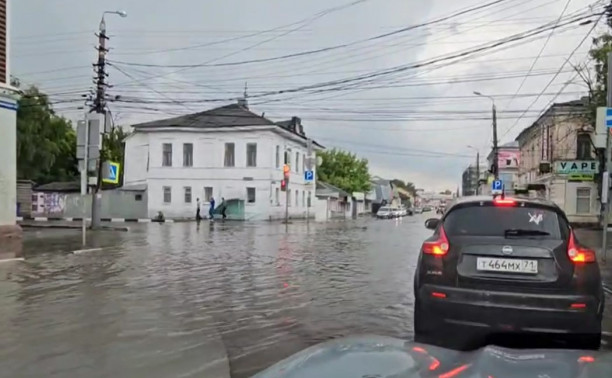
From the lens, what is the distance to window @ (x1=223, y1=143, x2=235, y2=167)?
48250 millimetres

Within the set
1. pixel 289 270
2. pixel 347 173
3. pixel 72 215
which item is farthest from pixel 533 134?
pixel 289 270

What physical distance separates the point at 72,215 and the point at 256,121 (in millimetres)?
15578

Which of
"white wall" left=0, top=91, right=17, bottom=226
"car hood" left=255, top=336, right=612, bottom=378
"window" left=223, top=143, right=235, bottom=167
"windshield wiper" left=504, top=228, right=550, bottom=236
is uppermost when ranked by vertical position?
"window" left=223, top=143, right=235, bottom=167

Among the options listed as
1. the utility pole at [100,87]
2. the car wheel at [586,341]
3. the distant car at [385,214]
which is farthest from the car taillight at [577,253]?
the distant car at [385,214]

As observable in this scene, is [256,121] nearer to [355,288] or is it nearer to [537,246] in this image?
[355,288]

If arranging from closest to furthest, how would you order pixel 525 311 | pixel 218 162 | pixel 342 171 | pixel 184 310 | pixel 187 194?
1. pixel 525 311
2. pixel 184 310
3. pixel 218 162
4. pixel 187 194
5. pixel 342 171

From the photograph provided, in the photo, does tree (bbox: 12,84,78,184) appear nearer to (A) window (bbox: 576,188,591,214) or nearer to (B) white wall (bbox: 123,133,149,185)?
(B) white wall (bbox: 123,133,149,185)

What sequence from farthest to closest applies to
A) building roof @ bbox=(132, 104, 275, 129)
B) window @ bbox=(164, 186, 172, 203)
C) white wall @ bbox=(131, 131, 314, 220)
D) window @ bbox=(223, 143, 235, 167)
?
window @ bbox=(164, 186, 172, 203), window @ bbox=(223, 143, 235, 167), building roof @ bbox=(132, 104, 275, 129), white wall @ bbox=(131, 131, 314, 220)

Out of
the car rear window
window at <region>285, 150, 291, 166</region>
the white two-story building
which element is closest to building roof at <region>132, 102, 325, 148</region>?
the white two-story building

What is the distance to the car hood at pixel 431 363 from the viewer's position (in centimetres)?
Answer: 259

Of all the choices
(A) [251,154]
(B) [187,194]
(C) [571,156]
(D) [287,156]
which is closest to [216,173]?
(B) [187,194]

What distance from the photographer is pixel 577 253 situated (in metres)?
5.48

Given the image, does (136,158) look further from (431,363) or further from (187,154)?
(431,363)

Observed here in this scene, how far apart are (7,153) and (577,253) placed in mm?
16057
